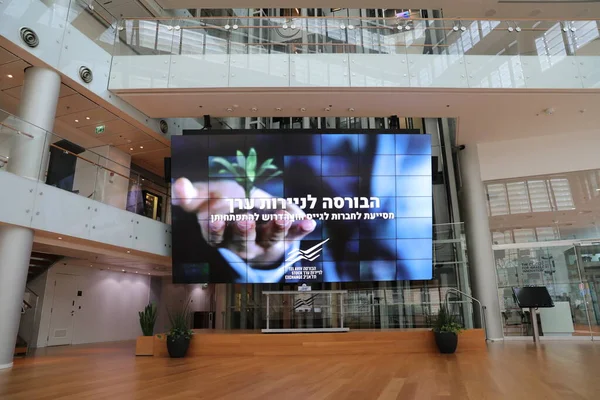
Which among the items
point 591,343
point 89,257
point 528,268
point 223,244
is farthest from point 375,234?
point 89,257

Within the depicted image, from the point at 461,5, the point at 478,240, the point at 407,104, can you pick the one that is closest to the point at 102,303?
the point at 407,104

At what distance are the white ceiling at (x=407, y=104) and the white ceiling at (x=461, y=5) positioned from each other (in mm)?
3408

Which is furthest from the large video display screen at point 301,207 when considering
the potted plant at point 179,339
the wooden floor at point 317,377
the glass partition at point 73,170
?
the wooden floor at point 317,377

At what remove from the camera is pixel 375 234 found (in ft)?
34.5

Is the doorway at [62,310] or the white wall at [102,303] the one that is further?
the white wall at [102,303]

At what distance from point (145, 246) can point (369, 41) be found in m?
7.34

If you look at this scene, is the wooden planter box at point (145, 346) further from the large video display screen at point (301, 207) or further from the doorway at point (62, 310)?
the doorway at point (62, 310)

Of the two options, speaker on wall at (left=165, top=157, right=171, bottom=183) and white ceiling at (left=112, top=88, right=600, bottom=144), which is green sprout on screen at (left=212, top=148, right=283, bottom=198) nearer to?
white ceiling at (left=112, top=88, right=600, bottom=144)

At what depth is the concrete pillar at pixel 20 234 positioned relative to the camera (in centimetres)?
684

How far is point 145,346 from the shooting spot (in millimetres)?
8469

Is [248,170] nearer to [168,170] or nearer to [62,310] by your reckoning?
[168,170]

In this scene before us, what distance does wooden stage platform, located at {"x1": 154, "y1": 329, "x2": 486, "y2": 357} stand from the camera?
8562 mm

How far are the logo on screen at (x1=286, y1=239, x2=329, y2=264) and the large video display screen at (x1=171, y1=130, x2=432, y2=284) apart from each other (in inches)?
1.0

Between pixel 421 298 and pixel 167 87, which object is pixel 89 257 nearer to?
pixel 167 87
